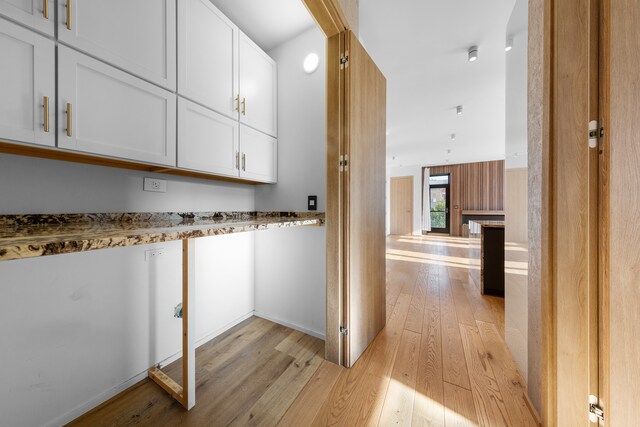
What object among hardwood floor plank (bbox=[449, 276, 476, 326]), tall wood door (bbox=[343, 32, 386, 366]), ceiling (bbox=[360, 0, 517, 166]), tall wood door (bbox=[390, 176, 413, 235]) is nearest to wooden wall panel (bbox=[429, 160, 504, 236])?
tall wood door (bbox=[390, 176, 413, 235])

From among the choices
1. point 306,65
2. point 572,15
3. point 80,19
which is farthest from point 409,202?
point 80,19

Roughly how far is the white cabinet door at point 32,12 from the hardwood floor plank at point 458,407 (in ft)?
7.48

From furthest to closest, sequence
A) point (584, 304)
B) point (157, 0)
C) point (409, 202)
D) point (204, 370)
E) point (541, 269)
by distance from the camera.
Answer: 1. point (409, 202)
2. point (204, 370)
3. point (157, 0)
4. point (541, 269)
5. point (584, 304)

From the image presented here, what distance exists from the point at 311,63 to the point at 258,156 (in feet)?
2.80

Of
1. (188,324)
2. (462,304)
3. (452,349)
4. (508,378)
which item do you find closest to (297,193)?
(188,324)

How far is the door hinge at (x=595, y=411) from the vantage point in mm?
787

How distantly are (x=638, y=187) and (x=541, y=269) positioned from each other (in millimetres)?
416

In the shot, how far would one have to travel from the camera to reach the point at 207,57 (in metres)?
1.40

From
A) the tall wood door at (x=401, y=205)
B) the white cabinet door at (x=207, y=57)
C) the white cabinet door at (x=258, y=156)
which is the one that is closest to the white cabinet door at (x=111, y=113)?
the white cabinet door at (x=207, y=57)

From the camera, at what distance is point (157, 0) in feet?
3.79

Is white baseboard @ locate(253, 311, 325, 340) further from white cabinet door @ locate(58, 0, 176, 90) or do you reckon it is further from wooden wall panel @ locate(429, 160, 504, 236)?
wooden wall panel @ locate(429, 160, 504, 236)

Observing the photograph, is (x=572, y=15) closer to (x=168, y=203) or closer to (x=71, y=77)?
(x=71, y=77)

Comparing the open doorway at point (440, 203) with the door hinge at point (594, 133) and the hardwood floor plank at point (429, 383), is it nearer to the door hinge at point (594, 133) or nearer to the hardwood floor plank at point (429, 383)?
the hardwood floor plank at point (429, 383)

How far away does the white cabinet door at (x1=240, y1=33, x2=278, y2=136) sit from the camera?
1656 mm
